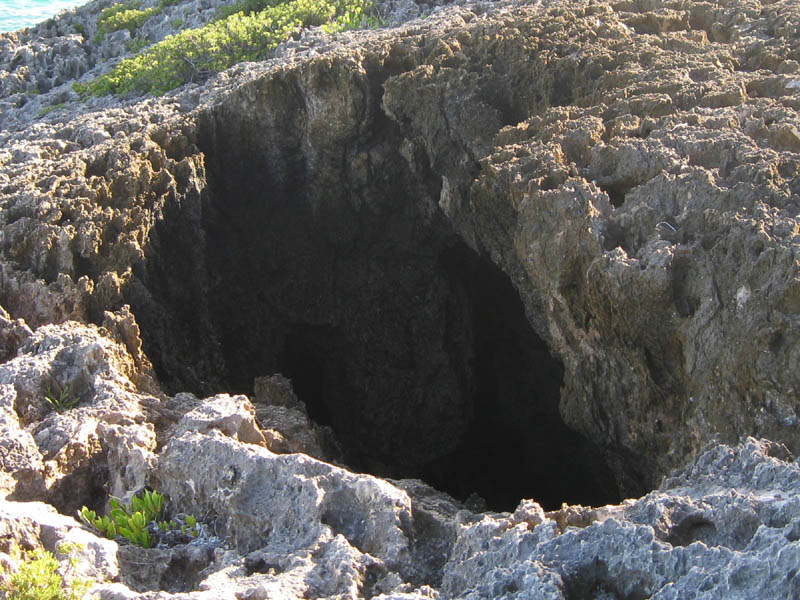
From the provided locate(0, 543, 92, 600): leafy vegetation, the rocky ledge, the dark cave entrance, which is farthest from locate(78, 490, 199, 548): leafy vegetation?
the dark cave entrance

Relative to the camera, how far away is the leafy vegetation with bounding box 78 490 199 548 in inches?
190

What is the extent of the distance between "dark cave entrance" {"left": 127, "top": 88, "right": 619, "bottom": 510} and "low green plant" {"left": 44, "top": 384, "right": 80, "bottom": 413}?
2.56m

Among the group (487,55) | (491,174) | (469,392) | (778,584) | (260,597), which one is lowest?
(469,392)

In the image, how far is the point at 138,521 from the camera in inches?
190

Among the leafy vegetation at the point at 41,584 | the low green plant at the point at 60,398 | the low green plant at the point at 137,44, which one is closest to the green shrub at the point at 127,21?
the low green plant at the point at 137,44

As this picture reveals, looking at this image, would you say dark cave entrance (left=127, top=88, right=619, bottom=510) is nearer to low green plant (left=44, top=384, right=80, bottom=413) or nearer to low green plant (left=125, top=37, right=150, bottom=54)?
low green plant (left=44, top=384, right=80, bottom=413)

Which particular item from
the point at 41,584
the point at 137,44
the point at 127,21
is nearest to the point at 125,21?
the point at 127,21

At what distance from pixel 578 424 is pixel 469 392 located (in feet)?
10.4

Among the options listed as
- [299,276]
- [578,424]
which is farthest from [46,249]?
[578,424]

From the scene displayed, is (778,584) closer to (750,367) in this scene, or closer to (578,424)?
(750,367)

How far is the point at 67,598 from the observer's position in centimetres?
395

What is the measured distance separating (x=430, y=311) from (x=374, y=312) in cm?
73

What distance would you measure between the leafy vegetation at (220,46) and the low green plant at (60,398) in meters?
6.53

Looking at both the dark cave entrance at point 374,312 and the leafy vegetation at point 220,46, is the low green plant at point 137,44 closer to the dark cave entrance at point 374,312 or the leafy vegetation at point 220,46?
the leafy vegetation at point 220,46
